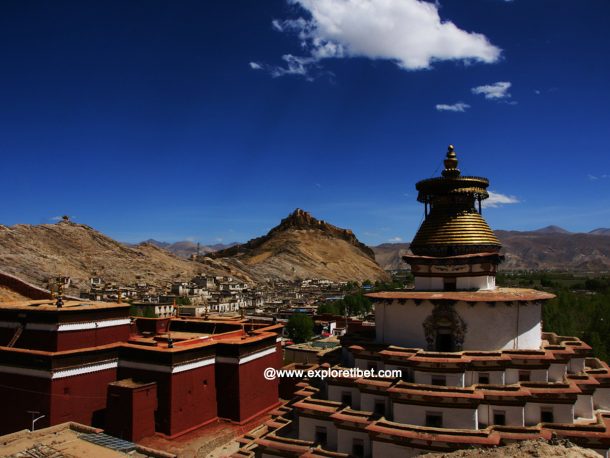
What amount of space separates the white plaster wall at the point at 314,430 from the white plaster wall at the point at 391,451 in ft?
7.23

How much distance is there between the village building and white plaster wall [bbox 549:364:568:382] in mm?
38

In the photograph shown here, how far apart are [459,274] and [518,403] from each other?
234 inches

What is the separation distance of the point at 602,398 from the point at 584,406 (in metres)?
2.14

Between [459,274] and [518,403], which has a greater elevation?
[459,274]

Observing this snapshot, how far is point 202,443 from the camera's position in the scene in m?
20.4

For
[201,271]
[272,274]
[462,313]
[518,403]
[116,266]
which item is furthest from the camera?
[272,274]

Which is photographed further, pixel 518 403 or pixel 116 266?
pixel 116 266

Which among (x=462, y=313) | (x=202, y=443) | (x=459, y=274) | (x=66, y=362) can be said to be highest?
(x=459, y=274)

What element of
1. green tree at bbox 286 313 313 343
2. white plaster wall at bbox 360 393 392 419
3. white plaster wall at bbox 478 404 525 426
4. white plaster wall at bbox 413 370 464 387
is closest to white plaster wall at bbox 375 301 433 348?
white plaster wall at bbox 413 370 464 387

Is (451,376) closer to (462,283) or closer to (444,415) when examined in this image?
(444,415)

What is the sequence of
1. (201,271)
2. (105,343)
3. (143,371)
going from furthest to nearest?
(201,271), (105,343), (143,371)

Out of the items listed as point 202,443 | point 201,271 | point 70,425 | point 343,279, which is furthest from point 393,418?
point 343,279

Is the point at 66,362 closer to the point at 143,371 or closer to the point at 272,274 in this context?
the point at 143,371

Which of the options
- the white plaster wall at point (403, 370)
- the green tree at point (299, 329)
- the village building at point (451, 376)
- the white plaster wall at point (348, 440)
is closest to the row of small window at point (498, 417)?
the village building at point (451, 376)
